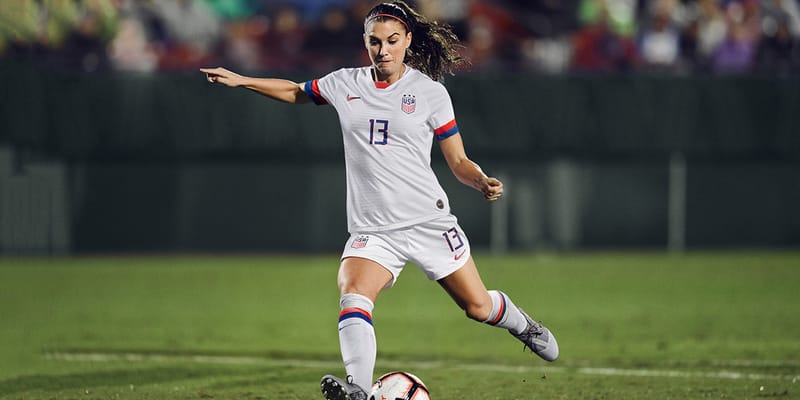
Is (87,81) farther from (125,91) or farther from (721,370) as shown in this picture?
(721,370)

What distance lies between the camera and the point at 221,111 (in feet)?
61.0

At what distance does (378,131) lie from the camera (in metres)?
6.82

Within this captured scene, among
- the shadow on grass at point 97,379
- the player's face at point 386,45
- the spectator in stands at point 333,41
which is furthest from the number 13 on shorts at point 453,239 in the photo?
the spectator in stands at point 333,41

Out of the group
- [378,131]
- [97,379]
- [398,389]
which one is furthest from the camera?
[97,379]

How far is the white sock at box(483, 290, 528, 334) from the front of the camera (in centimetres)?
729

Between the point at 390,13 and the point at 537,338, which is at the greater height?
the point at 390,13

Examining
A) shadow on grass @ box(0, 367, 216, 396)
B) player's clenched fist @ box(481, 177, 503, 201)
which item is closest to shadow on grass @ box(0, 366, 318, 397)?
shadow on grass @ box(0, 367, 216, 396)

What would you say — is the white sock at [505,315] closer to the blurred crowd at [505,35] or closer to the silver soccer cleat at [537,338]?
the silver soccer cleat at [537,338]

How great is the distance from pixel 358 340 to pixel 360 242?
2.05 feet

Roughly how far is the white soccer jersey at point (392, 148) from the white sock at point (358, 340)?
490mm

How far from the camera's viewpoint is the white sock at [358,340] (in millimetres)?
6406

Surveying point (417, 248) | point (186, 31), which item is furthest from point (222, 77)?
point (186, 31)

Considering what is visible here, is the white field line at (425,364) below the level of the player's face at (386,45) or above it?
below

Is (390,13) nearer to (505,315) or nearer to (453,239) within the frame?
(453,239)
